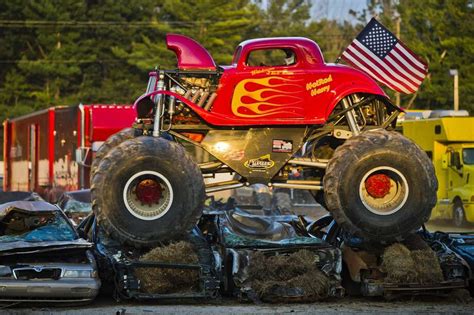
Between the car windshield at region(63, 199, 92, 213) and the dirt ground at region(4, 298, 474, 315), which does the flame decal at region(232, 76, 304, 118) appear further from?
the car windshield at region(63, 199, 92, 213)

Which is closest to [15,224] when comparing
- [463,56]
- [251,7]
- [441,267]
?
[441,267]

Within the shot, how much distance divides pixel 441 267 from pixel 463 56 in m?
48.9

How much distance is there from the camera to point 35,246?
462 inches

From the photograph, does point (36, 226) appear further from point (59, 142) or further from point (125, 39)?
point (125, 39)

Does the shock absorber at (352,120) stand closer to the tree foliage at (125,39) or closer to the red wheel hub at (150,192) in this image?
the red wheel hub at (150,192)

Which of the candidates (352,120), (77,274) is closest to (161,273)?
(77,274)

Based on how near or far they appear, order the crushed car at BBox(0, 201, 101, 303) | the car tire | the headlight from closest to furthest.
→ the crushed car at BBox(0, 201, 101, 303)
the headlight
the car tire

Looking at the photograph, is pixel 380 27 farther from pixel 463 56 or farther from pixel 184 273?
pixel 463 56

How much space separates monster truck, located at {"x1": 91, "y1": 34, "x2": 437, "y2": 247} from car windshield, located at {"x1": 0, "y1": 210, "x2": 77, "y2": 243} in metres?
0.91

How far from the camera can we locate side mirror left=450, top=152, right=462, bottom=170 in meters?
27.8

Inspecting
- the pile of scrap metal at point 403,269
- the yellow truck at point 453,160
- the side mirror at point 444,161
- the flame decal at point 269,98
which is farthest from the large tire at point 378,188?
the side mirror at point 444,161

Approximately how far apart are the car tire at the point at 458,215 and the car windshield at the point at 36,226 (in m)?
16.8

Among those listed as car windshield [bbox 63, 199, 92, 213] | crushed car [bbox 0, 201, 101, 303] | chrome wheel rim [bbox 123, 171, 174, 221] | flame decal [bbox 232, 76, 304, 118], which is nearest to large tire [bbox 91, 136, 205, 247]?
chrome wheel rim [bbox 123, 171, 174, 221]

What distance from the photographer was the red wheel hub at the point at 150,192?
12281 mm
